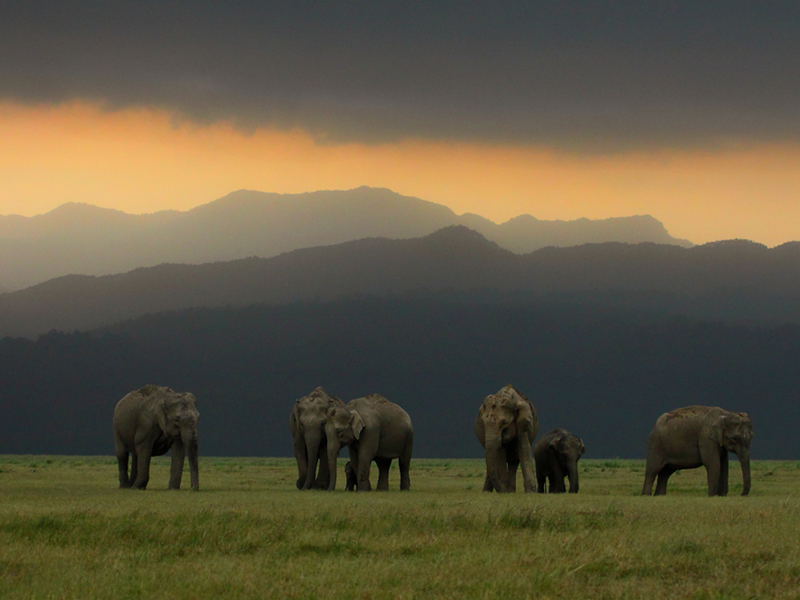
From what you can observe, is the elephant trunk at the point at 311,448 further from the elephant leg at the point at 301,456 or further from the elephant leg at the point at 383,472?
the elephant leg at the point at 383,472

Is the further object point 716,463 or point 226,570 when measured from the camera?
point 716,463

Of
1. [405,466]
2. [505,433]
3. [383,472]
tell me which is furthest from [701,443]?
[383,472]

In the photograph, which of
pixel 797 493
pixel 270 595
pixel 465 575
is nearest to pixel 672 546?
pixel 465 575

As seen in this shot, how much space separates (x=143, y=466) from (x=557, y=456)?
15.7 m

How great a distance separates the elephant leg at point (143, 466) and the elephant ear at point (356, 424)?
7.51 metres

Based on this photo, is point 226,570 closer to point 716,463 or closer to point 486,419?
point 486,419

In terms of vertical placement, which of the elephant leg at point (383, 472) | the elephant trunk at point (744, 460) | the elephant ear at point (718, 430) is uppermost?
the elephant ear at point (718, 430)

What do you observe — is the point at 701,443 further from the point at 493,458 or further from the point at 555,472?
the point at 493,458

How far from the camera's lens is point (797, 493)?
109ft

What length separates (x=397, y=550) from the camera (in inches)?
693

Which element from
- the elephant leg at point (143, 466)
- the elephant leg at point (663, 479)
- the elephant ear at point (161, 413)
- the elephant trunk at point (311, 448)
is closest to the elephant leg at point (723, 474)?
the elephant leg at point (663, 479)

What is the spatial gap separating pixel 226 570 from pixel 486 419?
1835 centimetres

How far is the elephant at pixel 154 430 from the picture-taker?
33.5m

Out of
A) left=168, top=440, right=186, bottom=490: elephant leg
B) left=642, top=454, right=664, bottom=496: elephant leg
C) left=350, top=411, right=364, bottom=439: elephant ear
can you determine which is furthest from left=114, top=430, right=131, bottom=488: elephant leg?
left=642, top=454, right=664, bottom=496: elephant leg
